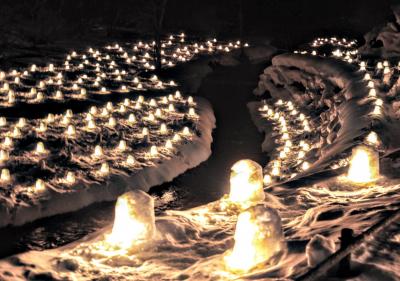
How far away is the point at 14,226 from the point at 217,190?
4.98 metres

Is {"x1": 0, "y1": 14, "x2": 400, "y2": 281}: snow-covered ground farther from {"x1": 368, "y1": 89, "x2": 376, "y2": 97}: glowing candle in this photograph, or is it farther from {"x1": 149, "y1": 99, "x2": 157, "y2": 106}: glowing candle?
{"x1": 149, "y1": 99, "x2": 157, "y2": 106}: glowing candle

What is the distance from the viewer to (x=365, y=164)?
10.5 metres

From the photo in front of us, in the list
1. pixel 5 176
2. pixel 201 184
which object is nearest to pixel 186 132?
pixel 201 184

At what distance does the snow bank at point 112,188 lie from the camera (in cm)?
1195

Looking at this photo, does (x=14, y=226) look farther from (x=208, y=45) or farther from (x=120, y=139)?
(x=208, y=45)

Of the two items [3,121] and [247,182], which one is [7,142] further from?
[247,182]

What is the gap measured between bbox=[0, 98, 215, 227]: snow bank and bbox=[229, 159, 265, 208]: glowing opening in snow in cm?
424

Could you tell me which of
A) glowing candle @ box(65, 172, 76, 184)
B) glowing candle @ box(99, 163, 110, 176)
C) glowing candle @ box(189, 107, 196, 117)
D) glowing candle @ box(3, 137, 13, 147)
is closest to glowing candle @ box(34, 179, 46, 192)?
glowing candle @ box(65, 172, 76, 184)

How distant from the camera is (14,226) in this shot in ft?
38.2

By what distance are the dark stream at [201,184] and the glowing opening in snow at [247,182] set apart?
9.92ft

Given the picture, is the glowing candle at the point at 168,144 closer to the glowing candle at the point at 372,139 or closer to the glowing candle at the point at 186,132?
the glowing candle at the point at 186,132

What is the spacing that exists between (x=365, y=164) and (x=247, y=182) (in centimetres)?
236

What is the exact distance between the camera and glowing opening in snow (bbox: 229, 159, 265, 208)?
9992 millimetres

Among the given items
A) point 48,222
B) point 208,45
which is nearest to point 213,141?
point 48,222
